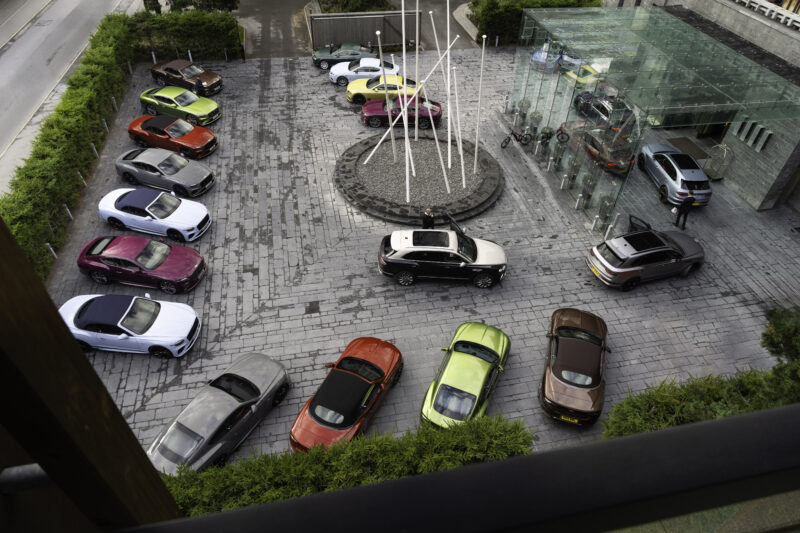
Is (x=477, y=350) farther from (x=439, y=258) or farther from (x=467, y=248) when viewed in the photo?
(x=467, y=248)

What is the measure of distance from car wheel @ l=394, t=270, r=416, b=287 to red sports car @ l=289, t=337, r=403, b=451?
272cm

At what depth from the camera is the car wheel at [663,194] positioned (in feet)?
57.0

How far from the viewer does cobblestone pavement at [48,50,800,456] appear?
39.7ft

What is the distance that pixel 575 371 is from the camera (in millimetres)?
11523

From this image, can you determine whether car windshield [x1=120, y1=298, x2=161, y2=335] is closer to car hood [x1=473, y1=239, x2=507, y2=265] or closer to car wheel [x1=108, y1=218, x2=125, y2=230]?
car wheel [x1=108, y1=218, x2=125, y2=230]

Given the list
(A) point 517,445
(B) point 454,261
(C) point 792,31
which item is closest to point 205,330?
(B) point 454,261

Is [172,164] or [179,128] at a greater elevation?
[179,128]

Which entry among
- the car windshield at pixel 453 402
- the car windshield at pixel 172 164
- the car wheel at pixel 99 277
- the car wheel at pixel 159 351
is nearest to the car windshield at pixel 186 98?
the car windshield at pixel 172 164

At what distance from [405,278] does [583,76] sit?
852cm

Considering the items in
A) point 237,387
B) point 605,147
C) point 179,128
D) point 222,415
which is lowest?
point 237,387

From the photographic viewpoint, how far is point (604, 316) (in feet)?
45.5

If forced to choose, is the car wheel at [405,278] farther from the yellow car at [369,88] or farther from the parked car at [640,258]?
the yellow car at [369,88]

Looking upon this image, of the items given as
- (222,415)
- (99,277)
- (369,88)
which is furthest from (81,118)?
(222,415)

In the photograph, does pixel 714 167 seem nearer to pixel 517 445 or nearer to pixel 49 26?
pixel 517 445
